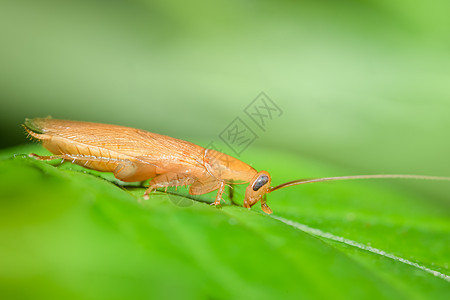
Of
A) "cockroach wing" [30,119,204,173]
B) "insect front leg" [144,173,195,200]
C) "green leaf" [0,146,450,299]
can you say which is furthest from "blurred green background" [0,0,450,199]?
"green leaf" [0,146,450,299]

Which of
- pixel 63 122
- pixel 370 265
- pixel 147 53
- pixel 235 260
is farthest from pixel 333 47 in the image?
pixel 235 260

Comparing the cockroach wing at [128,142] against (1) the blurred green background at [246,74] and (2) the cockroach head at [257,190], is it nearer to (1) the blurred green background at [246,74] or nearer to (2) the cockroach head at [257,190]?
(2) the cockroach head at [257,190]

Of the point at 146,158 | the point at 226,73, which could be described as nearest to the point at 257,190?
the point at 146,158

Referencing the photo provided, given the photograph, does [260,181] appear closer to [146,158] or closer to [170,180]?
[170,180]

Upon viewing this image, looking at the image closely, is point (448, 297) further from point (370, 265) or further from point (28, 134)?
point (28, 134)

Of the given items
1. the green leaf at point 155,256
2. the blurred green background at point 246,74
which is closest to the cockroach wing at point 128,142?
the green leaf at point 155,256

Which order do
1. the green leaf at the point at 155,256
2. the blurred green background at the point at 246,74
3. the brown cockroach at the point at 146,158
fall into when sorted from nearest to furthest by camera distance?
the green leaf at the point at 155,256
the brown cockroach at the point at 146,158
the blurred green background at the point at 246,74
